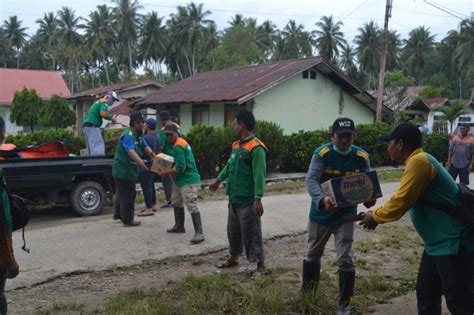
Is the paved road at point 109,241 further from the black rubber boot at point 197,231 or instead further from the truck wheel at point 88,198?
the truck wheel at point 88,198

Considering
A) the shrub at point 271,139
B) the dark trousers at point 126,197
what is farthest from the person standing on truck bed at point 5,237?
the shrub at point 271,139

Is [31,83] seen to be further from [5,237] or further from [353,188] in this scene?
[353,188]

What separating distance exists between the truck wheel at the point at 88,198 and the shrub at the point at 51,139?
719 centimetres

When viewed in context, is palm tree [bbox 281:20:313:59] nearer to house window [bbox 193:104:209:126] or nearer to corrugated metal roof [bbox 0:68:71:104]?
corrugated metal roof [bbox 0:68:71:104]

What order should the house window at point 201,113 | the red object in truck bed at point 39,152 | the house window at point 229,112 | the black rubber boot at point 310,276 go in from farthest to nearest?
the house window at point 201,113 → the house window at point 229,112 → the red object in truck bed at point 39,152 → the black rubber boot at point 310,276

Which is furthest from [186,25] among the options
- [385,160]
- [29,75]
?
[385,160]

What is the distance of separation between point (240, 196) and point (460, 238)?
8.75 ft

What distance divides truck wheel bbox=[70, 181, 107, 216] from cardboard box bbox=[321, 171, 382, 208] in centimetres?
603

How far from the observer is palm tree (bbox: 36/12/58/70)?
67.4m

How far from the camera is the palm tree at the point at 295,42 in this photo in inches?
2579

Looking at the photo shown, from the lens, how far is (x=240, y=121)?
5.84 meters

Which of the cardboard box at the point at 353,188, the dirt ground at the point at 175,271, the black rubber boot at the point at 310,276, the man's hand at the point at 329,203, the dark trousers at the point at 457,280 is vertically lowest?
the dirt ground at the point at 175,271

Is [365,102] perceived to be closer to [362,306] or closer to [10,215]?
[362,306]

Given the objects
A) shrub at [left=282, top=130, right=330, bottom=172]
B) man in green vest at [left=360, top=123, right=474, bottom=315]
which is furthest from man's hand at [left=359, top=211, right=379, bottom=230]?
shrub at [left=282, top=130, right=330, bottom=172]
